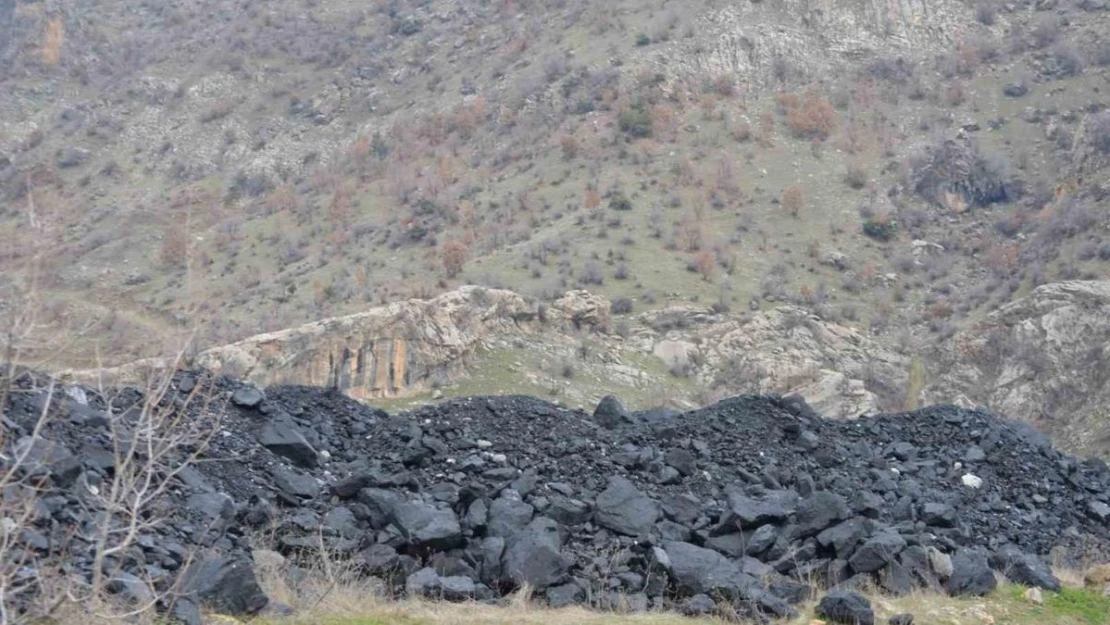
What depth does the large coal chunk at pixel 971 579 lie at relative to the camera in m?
11.5

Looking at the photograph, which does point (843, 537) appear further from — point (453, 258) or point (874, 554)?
point (453, 258)

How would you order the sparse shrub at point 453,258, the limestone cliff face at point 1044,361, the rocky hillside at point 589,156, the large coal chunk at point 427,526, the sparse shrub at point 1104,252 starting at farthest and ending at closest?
the rocky hillside at point 589,156 → the sparse shrub at point 453,258 → the sparse shrub at point 1104,252 → the limestone cliff face at point 1044,361 → the large coal chunk at point 427,526

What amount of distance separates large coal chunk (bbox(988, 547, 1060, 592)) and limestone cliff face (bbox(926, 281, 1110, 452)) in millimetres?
13371

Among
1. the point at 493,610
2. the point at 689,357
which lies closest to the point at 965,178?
the point at 689,357

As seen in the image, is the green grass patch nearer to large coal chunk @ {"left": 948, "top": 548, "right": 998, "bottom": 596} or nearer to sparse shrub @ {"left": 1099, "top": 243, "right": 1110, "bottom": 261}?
large coal chunk @ {"left": 948, "top": 548, "right": 998, "bottom": 596}

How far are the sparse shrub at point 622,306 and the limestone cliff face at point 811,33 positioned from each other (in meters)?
16.6

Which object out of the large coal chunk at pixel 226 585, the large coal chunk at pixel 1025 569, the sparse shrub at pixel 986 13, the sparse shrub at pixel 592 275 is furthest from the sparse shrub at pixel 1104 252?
the large coal chunk at pixel 226 585

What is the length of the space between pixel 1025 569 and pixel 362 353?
A: 14461mm

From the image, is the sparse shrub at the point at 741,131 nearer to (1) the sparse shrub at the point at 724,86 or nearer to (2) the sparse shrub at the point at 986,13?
(1) the sparse shrub at the point at 724,86

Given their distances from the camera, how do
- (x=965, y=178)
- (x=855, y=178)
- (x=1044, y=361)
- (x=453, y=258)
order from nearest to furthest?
(x=1044, y=361) → (x=453, y=258) → (x=965, y=178) → (x=855, y=178)

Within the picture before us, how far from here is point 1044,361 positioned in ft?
88.2

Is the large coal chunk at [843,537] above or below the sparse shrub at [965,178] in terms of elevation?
above

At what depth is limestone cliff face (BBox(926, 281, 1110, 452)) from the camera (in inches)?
1016

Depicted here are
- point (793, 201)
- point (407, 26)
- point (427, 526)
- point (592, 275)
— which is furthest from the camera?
point (407, 26)
